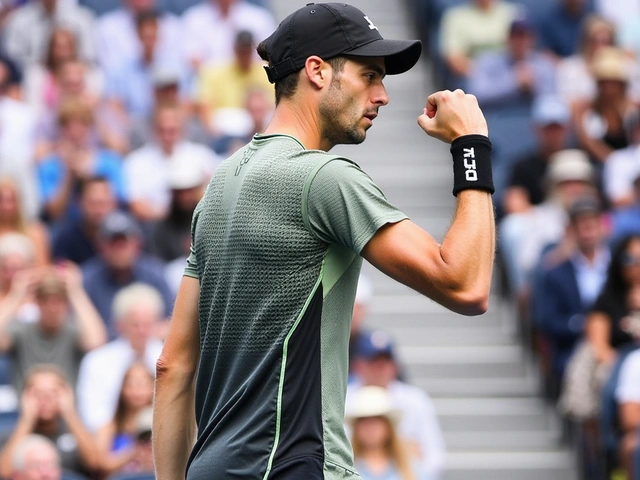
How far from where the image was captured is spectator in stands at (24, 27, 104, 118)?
10188 millimetres

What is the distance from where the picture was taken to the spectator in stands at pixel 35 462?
20.7 ft

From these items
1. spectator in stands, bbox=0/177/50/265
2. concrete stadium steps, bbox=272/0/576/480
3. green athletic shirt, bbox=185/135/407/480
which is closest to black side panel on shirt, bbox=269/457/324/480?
green athletic shirt, bbox=185/135/407/480

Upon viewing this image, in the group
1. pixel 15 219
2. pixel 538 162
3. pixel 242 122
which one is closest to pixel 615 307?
pixel 538 162

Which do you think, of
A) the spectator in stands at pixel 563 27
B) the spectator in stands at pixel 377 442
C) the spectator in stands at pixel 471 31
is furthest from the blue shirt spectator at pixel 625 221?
the spectator in stands at pixel 563 27

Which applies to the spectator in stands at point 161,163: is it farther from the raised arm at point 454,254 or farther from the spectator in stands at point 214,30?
the raised arm at point 454,254

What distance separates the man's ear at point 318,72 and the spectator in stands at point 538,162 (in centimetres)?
647

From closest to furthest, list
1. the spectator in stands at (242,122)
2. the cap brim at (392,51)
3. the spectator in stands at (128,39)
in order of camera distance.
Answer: the cap brim at (392,51), the spectator in stands at (242,122), the spectator in stands at (128,39)

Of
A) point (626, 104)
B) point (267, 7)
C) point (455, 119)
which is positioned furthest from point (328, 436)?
A: point (267, 7)

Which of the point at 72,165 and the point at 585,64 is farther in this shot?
the point at 585,64

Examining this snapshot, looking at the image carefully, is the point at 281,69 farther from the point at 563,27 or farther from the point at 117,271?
the point at 563,27

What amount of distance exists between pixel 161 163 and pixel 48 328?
2.12 meters

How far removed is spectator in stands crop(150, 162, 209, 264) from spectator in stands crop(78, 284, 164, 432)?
1.09 m

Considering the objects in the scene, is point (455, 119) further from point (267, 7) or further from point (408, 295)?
point (267, 7)

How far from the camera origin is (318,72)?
116 inches
